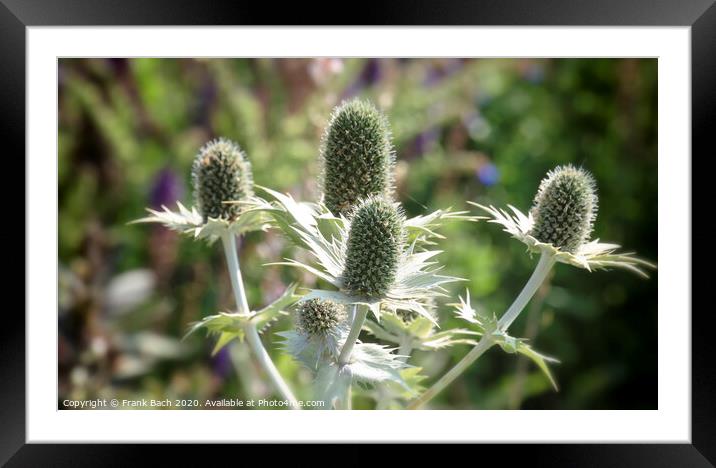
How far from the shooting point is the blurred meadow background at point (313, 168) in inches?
131

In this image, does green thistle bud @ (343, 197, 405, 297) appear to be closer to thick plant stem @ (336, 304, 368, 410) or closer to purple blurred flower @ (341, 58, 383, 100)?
thick plant stem @ (336, 304, 368, 410)

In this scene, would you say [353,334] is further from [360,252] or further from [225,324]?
[225,324]

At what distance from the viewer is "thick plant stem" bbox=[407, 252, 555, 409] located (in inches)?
63.4

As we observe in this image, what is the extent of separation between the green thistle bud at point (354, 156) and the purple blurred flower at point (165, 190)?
2.12 meters

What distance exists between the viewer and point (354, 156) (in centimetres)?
169

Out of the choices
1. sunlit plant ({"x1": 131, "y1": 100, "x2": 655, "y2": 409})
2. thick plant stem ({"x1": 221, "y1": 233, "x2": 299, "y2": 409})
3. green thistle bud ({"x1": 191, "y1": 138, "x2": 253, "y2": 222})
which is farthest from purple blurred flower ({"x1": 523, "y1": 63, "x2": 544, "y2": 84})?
thick plant stem ({"x1": 221, "y1": 233, "x2": 299, "y2": 409})

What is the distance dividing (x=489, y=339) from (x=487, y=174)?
2149mm

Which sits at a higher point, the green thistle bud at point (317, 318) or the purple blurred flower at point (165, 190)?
the purple blurred flower at point (165, 190)

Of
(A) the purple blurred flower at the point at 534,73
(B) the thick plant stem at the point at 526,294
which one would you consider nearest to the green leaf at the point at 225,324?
(B) the thick plant stem at the point at 526,294

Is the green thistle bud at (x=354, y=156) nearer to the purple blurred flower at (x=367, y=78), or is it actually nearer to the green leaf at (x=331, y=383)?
the green leaf at (x=331, y=383)

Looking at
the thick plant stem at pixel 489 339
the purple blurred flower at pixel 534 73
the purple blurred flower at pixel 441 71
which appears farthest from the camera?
the purple blurred flower at pixel 534 73

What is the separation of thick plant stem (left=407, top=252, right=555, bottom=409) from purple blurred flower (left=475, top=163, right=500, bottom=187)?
6.27 ft

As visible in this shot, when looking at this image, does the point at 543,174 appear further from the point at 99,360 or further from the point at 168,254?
the point at 99,360
